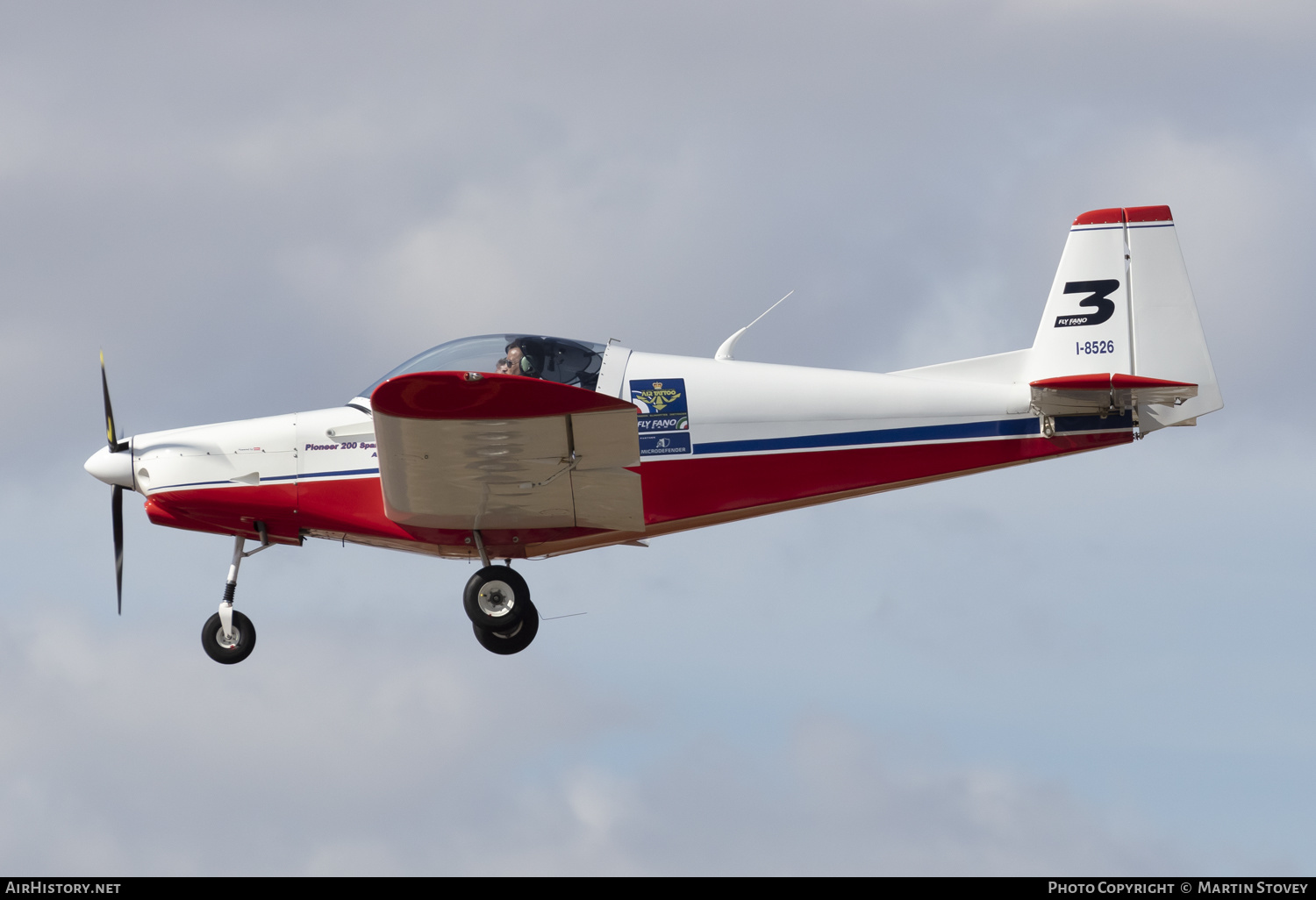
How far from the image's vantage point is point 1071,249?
45.6 feet

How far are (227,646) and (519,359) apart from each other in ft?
12.8

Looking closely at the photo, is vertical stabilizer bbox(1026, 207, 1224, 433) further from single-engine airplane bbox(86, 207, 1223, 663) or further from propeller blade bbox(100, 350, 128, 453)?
propeller blade bbox(100, 350, 128, 453)

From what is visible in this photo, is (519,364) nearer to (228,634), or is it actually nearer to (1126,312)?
(228,634)

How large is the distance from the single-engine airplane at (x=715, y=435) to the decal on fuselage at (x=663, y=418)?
2 cm

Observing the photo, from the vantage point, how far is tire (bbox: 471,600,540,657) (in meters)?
13.2

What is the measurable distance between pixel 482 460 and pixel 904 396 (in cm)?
408

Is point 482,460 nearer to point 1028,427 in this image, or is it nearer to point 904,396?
point 904,396

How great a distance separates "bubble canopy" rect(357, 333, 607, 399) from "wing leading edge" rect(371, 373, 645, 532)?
90 cm

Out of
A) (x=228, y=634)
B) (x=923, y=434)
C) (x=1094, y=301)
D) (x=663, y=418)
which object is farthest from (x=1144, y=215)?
(x=228, y=634)

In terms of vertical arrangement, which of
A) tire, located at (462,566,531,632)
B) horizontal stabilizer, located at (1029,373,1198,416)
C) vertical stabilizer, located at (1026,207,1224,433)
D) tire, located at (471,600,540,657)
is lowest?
tire, located at (471,600,540,657)

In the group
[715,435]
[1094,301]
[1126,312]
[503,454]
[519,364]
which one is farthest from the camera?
[1094,301]

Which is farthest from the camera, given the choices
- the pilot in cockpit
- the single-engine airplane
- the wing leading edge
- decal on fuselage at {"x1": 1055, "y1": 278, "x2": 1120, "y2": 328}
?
decal on fuselage at {"x1": 1055, "y1": 278, "x2": 1120, "y2": 328}

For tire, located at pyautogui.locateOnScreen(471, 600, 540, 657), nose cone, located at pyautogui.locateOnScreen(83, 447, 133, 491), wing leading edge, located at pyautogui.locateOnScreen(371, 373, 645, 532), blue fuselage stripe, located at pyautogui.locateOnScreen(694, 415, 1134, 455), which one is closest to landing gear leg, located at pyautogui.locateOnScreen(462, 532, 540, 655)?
tire, located at pyautogui.locateOnScreen(471, 600, 540, 657)

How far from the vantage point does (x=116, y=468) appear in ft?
44.6
